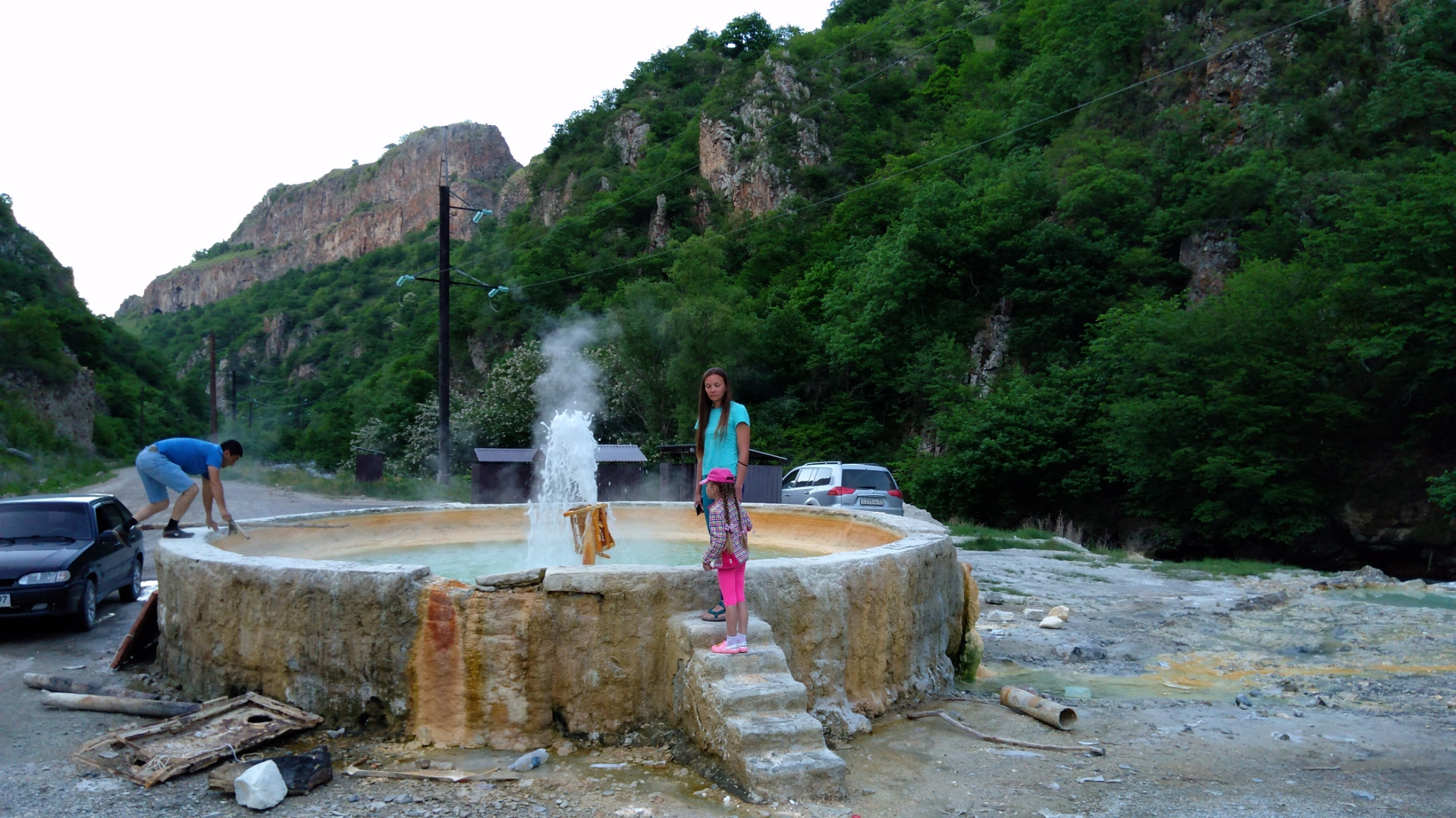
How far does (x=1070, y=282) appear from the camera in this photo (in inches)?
1188

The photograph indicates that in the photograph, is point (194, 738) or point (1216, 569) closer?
point (194, 738)

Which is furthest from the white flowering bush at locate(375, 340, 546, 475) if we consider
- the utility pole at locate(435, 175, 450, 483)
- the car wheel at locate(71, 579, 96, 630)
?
the car wheel at locate(71, 579, 96, 630)

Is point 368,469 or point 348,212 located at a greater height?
point 348,212

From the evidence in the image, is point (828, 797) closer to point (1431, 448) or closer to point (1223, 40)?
point (1431, 448)

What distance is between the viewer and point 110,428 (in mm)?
57688

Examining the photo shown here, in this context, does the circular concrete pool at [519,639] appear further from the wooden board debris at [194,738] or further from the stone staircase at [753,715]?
the wooden board debris at [194,738]

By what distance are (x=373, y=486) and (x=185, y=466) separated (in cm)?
2307

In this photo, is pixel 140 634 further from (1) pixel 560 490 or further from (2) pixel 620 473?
(2) pixel 620 473

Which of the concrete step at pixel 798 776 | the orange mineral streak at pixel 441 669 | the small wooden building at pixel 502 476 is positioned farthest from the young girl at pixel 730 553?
the small wooden building at pixel 502 476

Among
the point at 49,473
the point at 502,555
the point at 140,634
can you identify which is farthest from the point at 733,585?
the point at 49,473

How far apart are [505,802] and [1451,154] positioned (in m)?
25.7

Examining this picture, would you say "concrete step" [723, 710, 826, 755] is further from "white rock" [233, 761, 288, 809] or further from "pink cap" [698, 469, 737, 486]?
"white rock" [233, 761, 288, 809]

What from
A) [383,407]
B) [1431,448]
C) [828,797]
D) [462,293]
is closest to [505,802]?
[828,797]

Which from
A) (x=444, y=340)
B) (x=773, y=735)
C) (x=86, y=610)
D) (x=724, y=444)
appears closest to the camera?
(x=773, y=735)
